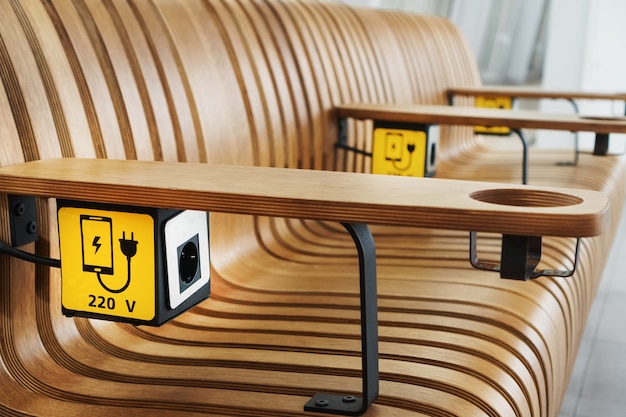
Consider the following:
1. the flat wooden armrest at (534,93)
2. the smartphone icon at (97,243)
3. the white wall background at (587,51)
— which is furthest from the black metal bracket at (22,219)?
the white wall background at (587,51)

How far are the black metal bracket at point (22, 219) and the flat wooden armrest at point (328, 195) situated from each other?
8cm

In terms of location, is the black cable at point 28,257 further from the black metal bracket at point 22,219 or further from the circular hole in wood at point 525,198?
the circular hole in wood at point 525,198

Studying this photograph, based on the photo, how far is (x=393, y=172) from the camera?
295 cm

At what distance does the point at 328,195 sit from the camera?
131 cm

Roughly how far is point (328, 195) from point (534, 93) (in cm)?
332

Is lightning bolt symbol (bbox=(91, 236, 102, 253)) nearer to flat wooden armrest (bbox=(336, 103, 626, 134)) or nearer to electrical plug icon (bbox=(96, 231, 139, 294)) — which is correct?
electrical plug icon (bbox=(96, 231, 139, 294))

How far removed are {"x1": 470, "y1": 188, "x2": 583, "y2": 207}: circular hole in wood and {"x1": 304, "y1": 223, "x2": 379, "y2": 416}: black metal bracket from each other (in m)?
0.19

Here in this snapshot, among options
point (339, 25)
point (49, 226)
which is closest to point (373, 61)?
point (339, 25)

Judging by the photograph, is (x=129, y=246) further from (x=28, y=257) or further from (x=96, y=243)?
(x=28, y=257)

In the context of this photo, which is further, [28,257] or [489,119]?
[489,119]

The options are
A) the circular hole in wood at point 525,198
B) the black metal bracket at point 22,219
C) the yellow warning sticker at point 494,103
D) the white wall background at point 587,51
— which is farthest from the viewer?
the white wall background at point 587,51

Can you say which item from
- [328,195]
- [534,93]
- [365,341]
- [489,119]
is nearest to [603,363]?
[489,119]

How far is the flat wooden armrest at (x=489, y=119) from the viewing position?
2.86 metres

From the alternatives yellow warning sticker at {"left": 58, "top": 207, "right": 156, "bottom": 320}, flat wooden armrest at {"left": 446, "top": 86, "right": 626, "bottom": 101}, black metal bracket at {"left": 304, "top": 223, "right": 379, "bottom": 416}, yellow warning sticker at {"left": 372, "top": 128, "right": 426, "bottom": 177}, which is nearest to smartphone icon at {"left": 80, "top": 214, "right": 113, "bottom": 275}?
yellow warning sticker at {"left": 58, "top": 207, "right": 156, "bottom": 320}
